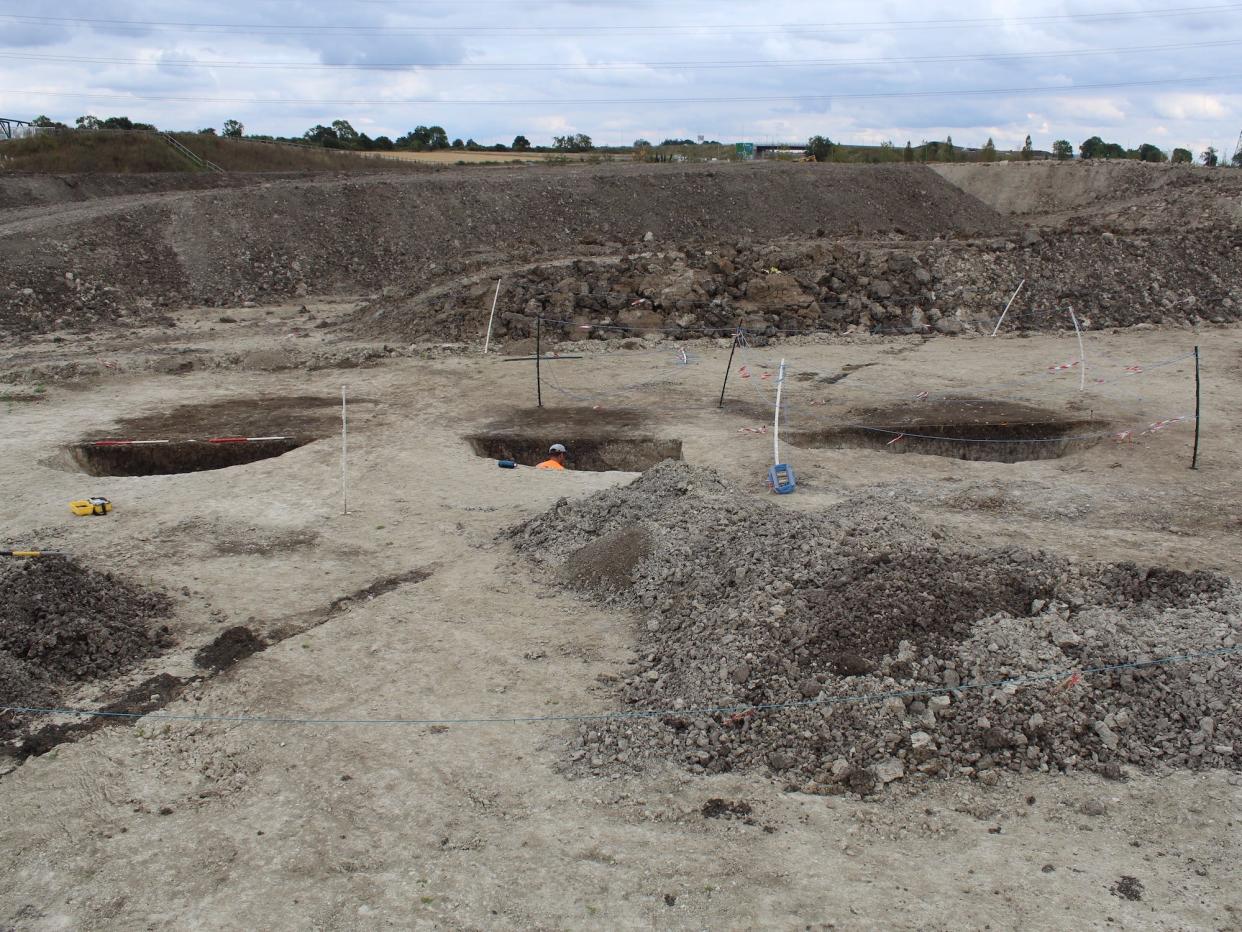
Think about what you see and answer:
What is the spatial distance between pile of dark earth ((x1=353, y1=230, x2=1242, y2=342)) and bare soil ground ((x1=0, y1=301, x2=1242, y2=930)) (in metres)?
5.39

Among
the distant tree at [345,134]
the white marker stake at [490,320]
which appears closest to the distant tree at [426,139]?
the distant tree at [345,134]

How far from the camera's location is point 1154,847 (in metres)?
5.02

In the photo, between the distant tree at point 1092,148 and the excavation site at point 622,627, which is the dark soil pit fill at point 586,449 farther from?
the distant tree at point 1092,148

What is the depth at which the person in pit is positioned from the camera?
41.4ft

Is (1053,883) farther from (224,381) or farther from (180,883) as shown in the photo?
(224,381)

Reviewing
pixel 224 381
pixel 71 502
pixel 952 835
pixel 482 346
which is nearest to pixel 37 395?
pixel 224 381

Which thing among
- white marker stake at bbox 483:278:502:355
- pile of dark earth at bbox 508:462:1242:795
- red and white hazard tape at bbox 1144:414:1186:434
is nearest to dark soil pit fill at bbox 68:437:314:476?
white marker stake at bbox 483:278:502:355

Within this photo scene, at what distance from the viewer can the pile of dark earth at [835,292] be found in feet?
66.8

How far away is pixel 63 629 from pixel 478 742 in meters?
3.68

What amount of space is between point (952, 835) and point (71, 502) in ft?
33.3

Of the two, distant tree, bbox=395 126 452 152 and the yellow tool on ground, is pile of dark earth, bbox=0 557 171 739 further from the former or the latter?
distant tree, bbox=395 126 452 152

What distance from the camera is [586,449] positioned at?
45.0 ft

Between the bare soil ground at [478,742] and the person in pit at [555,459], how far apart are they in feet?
2.06

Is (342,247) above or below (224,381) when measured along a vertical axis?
above
